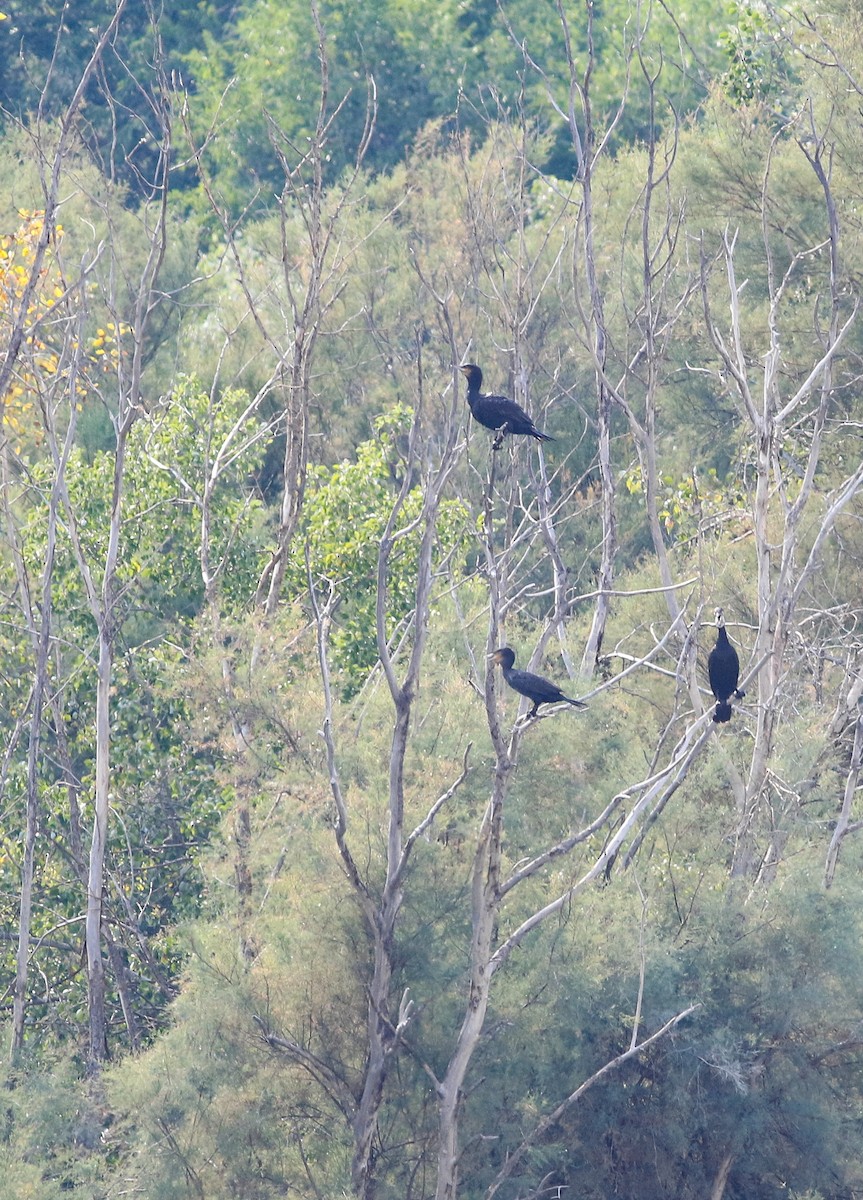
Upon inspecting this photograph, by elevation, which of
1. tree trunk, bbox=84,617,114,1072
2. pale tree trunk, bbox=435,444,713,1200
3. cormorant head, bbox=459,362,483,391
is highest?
cormorant head, bbox=459,362,483,391

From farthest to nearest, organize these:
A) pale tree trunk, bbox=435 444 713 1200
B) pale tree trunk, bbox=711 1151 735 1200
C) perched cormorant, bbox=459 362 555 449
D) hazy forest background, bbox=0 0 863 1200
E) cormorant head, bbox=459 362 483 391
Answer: pale tree trunk, bbox=711 1151 735 1200 < hazy forest background, bbox=0 0 863 1200 < cormorant head, bbox=459 362 483 391 < perched cormorant, bbox=459 362 555 449 < pale tree trunk, bbox=435 444 713 1200

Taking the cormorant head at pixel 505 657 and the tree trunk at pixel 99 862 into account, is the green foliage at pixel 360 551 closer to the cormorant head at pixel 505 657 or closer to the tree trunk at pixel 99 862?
the tree trunk at pixel 99 862

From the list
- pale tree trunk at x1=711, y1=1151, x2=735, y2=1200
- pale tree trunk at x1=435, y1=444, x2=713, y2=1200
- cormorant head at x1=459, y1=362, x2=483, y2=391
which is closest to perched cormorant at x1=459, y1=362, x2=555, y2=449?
cormorant head at x1=459, y1=362, x2=483, y2=391

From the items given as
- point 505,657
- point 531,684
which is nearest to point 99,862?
point 505,657

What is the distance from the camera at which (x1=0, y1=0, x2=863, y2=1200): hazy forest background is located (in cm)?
1070

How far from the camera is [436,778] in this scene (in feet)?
37.7

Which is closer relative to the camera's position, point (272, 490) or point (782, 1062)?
point (782, 1062)

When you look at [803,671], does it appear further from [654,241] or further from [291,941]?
[654,241]

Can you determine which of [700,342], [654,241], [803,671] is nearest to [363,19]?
[654,241]

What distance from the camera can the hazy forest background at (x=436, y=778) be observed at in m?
10.7

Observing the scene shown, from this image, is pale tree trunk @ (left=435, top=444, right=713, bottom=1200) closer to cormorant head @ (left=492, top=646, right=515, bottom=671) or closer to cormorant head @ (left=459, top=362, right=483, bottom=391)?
cormorant head @ (left=492, top=646, right=515, bottom=671)

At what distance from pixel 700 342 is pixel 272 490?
17.1 feet

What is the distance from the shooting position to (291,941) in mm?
11242

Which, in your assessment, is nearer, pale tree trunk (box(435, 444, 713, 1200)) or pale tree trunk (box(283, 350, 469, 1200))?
pale tree trunk (box(435, 444, 713, 1200))
